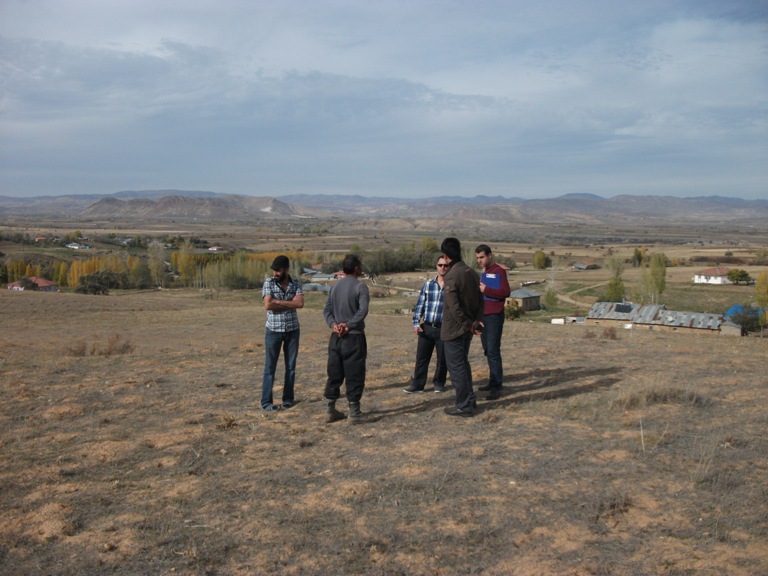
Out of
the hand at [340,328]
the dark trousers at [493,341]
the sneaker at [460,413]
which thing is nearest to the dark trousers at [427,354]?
the dark trousers at [493,341]

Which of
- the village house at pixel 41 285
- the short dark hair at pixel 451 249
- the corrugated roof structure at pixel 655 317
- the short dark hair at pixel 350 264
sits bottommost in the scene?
the village house at pixel 41 285

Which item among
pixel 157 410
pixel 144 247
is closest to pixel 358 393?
pixel 157 410

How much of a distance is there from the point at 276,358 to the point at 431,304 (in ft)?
7.20

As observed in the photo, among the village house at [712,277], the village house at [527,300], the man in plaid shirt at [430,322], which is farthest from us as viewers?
the village house at [712,277]

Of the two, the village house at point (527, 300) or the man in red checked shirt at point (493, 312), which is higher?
the man in red checked shirt at point (493, 312)

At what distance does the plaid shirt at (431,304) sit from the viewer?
8.08 metres

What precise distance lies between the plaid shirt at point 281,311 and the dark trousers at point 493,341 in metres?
2.50

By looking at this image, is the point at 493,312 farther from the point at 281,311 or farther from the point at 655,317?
the point at 655,317

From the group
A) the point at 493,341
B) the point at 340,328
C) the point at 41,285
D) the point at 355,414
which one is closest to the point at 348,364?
the point at 340,328

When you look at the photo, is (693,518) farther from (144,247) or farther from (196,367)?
(144,247)

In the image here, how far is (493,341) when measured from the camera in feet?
25.9

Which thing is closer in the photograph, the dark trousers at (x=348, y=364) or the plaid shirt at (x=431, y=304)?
the dark trousers at (x=348, y=364)

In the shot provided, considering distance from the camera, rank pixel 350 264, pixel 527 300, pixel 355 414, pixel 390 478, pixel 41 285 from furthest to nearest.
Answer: pixel 41 285 < pixel 527 300 < pixel 355 414 < pixel 350 264 < pixel 390 478

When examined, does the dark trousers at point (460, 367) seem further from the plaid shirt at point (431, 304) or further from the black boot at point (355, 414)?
the black boot at point (355, 414)
